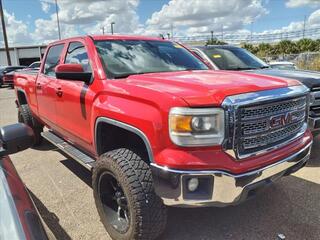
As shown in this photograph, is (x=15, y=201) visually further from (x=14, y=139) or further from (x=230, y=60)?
(x=230, y=60)

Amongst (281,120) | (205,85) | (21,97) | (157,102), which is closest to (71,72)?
(157,102)

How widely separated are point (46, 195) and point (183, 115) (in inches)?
101

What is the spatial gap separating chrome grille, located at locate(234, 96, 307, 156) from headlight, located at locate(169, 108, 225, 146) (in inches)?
6.2

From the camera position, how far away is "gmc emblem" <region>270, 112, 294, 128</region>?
2.74 meters

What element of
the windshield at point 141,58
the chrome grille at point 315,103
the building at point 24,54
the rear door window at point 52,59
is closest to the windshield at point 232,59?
the chrome grille at point 315,103

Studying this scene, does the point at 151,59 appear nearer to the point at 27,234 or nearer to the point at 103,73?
the point at 103,73

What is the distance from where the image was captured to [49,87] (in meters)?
4.65

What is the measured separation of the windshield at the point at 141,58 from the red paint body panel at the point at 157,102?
0.13 metres

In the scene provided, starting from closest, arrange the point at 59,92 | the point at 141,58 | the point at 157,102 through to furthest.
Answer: the point at 157,102 → the point at 141,58 → the point at 59,92

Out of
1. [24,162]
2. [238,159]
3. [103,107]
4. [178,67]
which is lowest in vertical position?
[24,162]

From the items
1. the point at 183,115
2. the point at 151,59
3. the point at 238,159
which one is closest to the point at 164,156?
the point at 183,115

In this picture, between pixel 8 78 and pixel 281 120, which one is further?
pixel 8 78

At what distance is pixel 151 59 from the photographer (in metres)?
3.82

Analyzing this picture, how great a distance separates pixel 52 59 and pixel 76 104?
5.50ft
